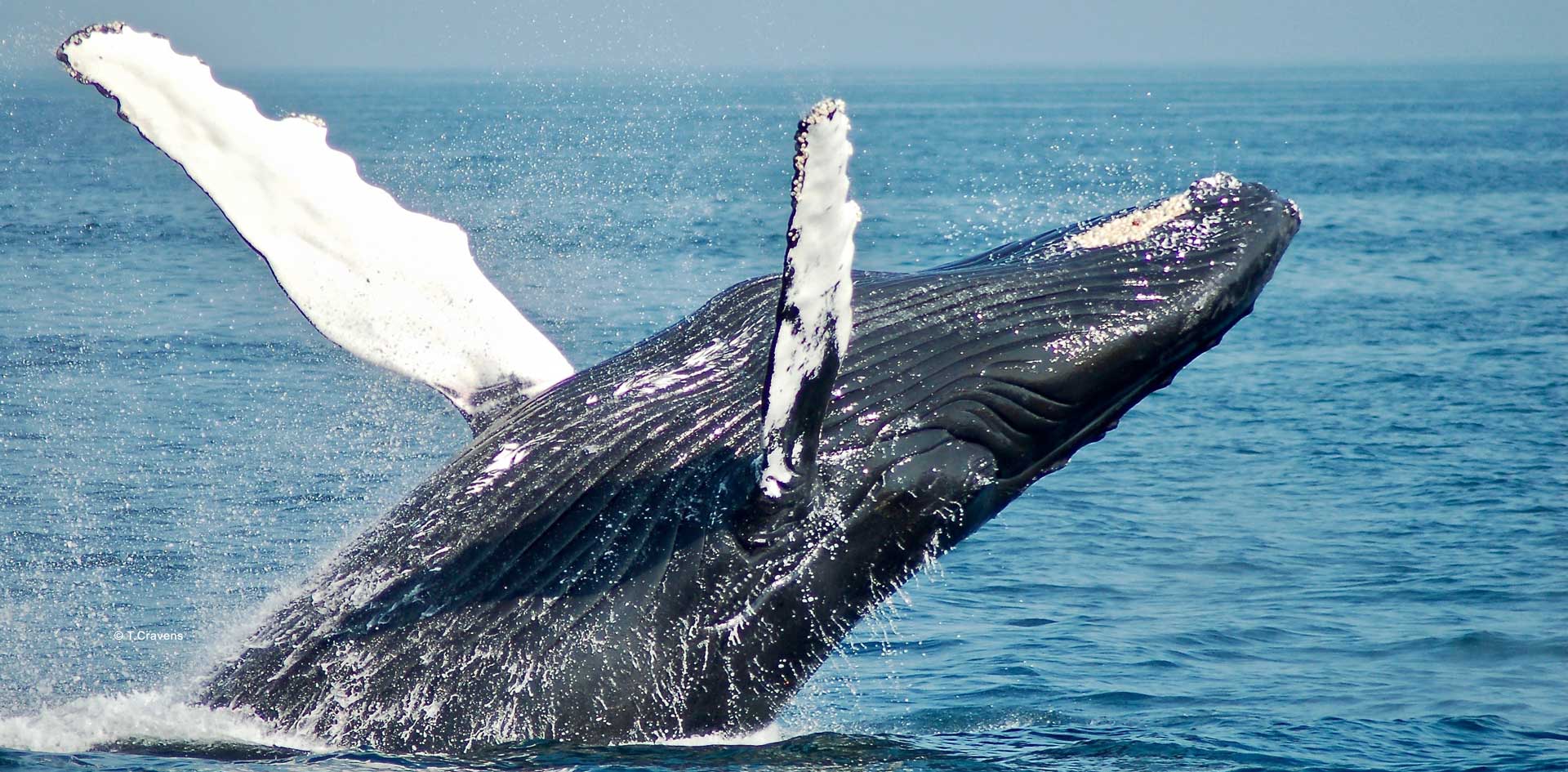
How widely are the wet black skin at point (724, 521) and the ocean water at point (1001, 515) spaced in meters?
0.19

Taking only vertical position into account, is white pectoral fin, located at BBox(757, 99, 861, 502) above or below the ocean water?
above

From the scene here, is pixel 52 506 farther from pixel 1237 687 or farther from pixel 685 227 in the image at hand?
pixel 685 227

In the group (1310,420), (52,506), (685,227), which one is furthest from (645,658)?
(685,227)

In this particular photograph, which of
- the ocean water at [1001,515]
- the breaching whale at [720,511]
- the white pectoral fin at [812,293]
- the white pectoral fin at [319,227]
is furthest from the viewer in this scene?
the ocean water at [1001,515]

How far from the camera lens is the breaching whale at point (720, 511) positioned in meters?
5.16

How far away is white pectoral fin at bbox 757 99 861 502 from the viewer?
4.36m

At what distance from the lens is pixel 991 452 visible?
Answer: 5.21 metres

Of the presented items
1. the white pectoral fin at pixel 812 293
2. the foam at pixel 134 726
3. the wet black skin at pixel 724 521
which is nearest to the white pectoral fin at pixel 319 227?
the wet black skin at pixel 724 521

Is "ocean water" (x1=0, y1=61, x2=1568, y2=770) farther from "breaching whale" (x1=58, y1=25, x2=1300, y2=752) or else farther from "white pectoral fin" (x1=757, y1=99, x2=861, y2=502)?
"white pectoral fin" (x1=757, y1=99, x2=861, y2=502)

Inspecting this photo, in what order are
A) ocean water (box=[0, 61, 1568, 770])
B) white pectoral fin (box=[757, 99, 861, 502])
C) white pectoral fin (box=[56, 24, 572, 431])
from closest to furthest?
white pectoral fin (box=[757, 99, 861, 502]) < white pectoral fin (box=[56, 24, 572, 431]) < ocean water (box=[0, 61, 1568, 770])

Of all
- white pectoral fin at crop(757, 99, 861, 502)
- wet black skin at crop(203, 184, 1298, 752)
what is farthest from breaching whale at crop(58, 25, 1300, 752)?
white pectoral fin at crop(757, 99, 861, 502)

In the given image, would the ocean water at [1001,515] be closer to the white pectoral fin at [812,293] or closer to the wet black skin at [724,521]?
the wet black skin at [724,521]

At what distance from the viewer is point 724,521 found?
5160 mm

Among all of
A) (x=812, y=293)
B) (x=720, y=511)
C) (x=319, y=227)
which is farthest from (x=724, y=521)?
(x=319, y=227)
